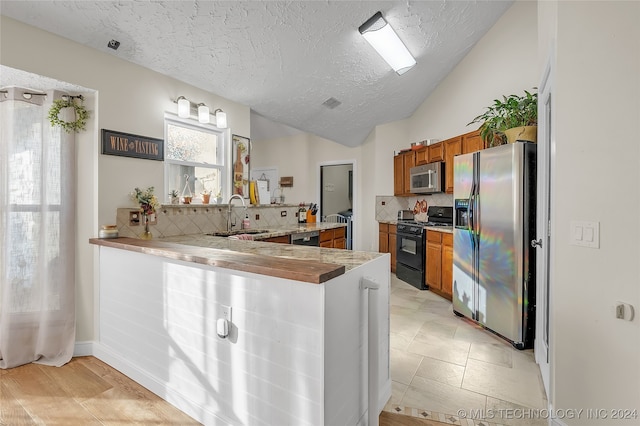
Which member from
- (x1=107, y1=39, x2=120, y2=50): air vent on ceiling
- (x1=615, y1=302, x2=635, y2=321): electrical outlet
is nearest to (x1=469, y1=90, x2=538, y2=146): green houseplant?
(x1=615, y1=302, x2=635, y2=321): electrical outlet

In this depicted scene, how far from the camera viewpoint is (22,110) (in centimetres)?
216

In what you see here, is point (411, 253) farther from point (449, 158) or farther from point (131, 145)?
point (131, 145)

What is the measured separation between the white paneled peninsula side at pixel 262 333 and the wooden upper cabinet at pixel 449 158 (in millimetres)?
2897

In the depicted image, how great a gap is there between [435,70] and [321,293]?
159 inches

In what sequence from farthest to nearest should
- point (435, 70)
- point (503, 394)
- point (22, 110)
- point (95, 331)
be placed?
1. point (435, 70)
2. point (95, 331)
3. point (22, 110)
4. point (503, 394)

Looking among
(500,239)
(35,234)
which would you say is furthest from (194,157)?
(500,239)

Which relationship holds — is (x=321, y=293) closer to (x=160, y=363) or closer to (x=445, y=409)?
(x=445, y=409)

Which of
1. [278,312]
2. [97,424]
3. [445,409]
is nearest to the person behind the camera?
[278,312]

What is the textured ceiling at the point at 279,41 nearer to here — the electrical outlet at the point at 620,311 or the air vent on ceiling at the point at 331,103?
the air vent on ceiling at the point at 331,103

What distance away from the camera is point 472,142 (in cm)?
381

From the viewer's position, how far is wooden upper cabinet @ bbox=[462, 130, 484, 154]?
3.67m

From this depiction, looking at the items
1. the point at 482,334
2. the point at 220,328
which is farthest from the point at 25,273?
the point at 482,334

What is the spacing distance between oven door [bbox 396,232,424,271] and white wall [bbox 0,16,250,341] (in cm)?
322

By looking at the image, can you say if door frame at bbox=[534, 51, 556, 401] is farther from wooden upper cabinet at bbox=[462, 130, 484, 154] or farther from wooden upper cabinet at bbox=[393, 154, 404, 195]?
wooden upper cabinet at bbox=[393, 154, 404, 195]
